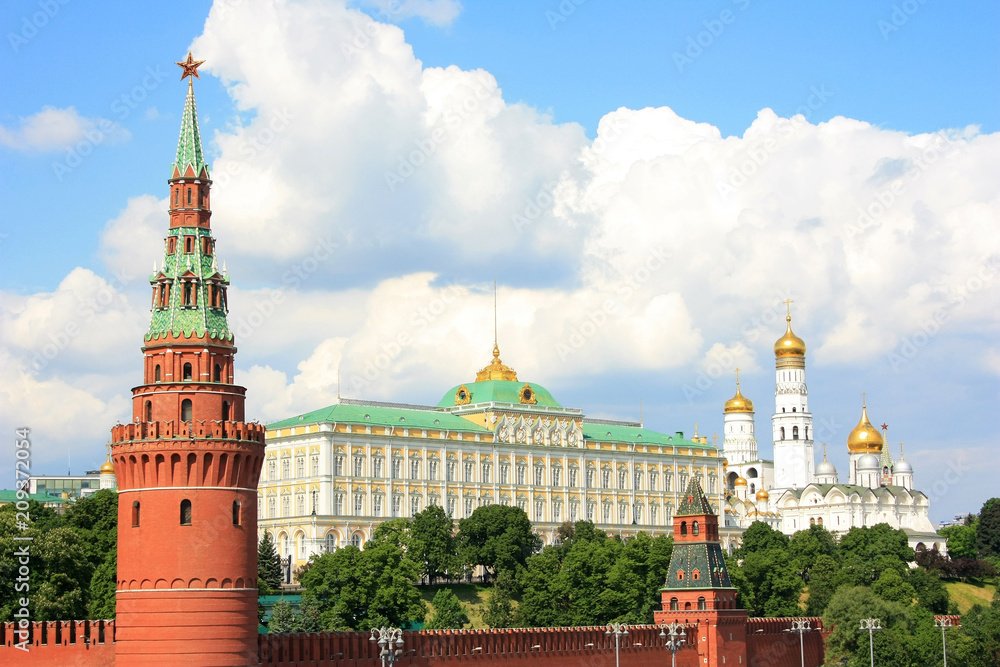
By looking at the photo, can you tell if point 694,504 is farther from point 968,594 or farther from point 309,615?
point 968,594

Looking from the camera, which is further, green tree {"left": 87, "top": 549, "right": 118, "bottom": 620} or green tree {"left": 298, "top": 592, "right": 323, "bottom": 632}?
green tree {"left": 298, "top": 592, "right": 323, "bottom": 632}

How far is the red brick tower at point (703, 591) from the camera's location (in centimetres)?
10838

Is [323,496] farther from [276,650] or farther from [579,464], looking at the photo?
[276,650]

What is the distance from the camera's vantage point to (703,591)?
10956 centimetres

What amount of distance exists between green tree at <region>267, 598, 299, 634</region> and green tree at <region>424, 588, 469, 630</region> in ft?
46.2

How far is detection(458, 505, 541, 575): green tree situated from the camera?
14512cm

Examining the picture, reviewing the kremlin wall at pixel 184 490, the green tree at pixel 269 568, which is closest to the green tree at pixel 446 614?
the green tree at pixel 269 568

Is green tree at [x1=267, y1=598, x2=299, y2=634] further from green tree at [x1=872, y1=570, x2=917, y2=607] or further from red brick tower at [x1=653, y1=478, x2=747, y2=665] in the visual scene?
green tree at [x1=872, y1=570, x2=917, y2=607]

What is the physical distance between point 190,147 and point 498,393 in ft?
339

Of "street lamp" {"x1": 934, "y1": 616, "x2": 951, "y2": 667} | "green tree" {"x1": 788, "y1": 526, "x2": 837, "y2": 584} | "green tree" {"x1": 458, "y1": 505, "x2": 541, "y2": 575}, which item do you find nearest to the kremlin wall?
"street lamp" {"x1": 934, "y1": 616, "x2": 951, "y2": 667}

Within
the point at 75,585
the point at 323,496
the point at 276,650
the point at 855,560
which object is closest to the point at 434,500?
the point at 323,496

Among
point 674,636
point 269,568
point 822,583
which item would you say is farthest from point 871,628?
point 269,568

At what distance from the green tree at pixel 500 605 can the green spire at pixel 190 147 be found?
60.1m

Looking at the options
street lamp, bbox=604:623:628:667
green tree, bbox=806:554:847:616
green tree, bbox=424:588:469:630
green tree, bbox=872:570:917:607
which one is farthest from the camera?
green tree, bbox=872:570:917:607
